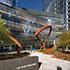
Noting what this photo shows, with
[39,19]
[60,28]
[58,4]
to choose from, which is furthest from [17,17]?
[58,4]

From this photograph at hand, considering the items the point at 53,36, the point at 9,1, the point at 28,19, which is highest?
the point at 9,1

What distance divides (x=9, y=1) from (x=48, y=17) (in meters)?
32.7

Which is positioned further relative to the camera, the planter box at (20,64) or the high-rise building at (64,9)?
the high-rise building at (64,9)

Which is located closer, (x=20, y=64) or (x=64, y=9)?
(x=20, y=64)

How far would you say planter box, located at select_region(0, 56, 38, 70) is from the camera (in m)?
16.3

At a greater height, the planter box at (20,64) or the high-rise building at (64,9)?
the high-rise building at (64,9)

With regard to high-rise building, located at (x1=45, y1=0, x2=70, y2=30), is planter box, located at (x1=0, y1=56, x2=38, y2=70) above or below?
below

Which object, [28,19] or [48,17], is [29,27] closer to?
[28,19]

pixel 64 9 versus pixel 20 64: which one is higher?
pixel 64 9

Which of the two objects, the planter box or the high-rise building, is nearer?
the planter box

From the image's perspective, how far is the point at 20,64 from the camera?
17453 mm

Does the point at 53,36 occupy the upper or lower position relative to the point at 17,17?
lower

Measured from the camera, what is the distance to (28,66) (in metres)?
18.3

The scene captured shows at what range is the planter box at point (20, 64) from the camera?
16.3 m
